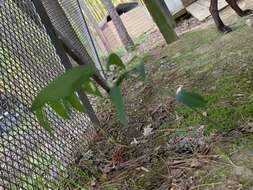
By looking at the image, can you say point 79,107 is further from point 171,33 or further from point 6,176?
point 171,33

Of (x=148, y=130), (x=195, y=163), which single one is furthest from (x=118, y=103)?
(x=148, y=130)

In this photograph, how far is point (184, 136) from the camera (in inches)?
89.7

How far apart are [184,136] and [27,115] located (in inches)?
→ 31.5

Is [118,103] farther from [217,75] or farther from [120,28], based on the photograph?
[120,28]

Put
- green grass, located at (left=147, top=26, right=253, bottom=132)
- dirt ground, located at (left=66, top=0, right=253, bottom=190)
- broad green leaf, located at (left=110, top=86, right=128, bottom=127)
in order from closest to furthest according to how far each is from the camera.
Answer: broad green leaf, located at (left=110, top=86, right=128, bottom=127)
dirt ground, located at (left=66, top=0, right=253, bottom=190)
green grass, located at (left=147, top=26, right=253, bottom=132)

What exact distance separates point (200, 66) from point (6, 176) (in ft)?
6.10

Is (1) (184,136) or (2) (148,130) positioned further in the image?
(2) (148,130)

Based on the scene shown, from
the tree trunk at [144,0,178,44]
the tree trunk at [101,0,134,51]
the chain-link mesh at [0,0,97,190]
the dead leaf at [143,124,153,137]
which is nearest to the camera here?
the chain-link mesh at [0,0,97,190]

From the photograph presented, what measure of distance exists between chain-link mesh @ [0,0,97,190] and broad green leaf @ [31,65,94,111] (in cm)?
124

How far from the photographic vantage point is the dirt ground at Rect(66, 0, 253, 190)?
Result: 6.32 feet

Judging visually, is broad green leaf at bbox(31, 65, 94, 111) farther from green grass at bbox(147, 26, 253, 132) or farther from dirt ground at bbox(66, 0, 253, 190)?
green grass at bbox(147, 26, 253, 132)

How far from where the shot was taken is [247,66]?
9.70 ft

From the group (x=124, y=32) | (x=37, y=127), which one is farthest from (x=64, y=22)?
(x=124, y=32)

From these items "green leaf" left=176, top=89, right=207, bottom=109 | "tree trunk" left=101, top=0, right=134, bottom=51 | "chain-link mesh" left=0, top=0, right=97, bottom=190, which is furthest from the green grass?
"tree trunk" left=101, top=0, right=134, bottom=51
